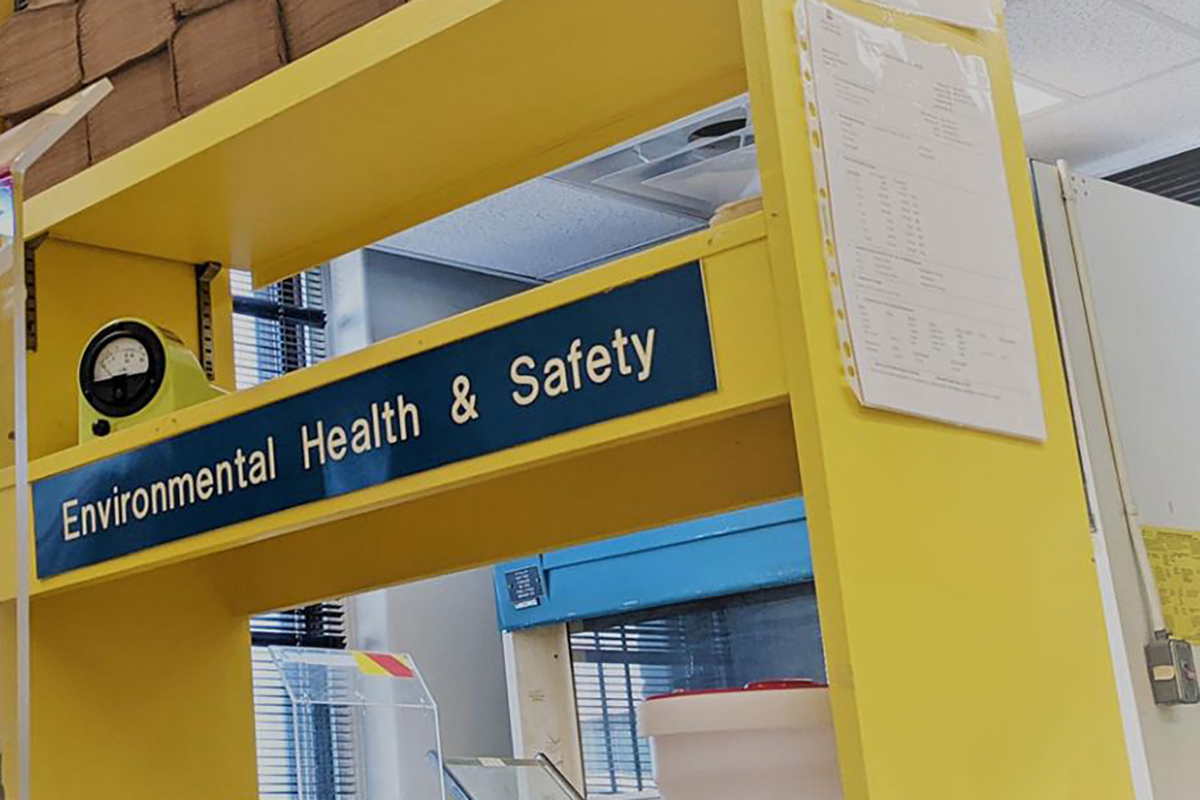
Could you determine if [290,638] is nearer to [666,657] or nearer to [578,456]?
[666,657]

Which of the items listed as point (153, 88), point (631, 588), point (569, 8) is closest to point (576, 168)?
point (631, 588)

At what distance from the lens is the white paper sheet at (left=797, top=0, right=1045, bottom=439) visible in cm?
120

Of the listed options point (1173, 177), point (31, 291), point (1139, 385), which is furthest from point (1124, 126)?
point (31, 291)

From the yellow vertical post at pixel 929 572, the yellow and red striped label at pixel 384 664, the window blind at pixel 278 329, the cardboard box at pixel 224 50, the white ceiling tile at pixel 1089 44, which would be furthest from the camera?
the window blind at pixel 278 329

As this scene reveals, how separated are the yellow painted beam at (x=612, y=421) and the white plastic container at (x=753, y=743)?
0.68ft

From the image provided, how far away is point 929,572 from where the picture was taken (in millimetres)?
1184

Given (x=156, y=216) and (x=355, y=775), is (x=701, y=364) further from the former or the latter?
(x=355, y=775)

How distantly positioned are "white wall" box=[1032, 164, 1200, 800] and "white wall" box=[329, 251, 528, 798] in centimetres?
216

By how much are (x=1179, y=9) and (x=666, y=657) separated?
179 cm

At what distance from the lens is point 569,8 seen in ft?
4.70

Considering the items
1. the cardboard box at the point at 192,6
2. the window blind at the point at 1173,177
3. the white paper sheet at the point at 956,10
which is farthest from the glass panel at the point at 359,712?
the window blind at the point at 1173,177

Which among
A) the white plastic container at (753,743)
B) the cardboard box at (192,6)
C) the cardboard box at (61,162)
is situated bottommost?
the white plastic container at (753,743)

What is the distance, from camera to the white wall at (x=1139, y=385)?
210 centimetres

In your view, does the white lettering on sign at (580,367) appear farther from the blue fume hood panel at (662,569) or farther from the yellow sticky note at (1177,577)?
the blue fume hood panel at (662,569)
